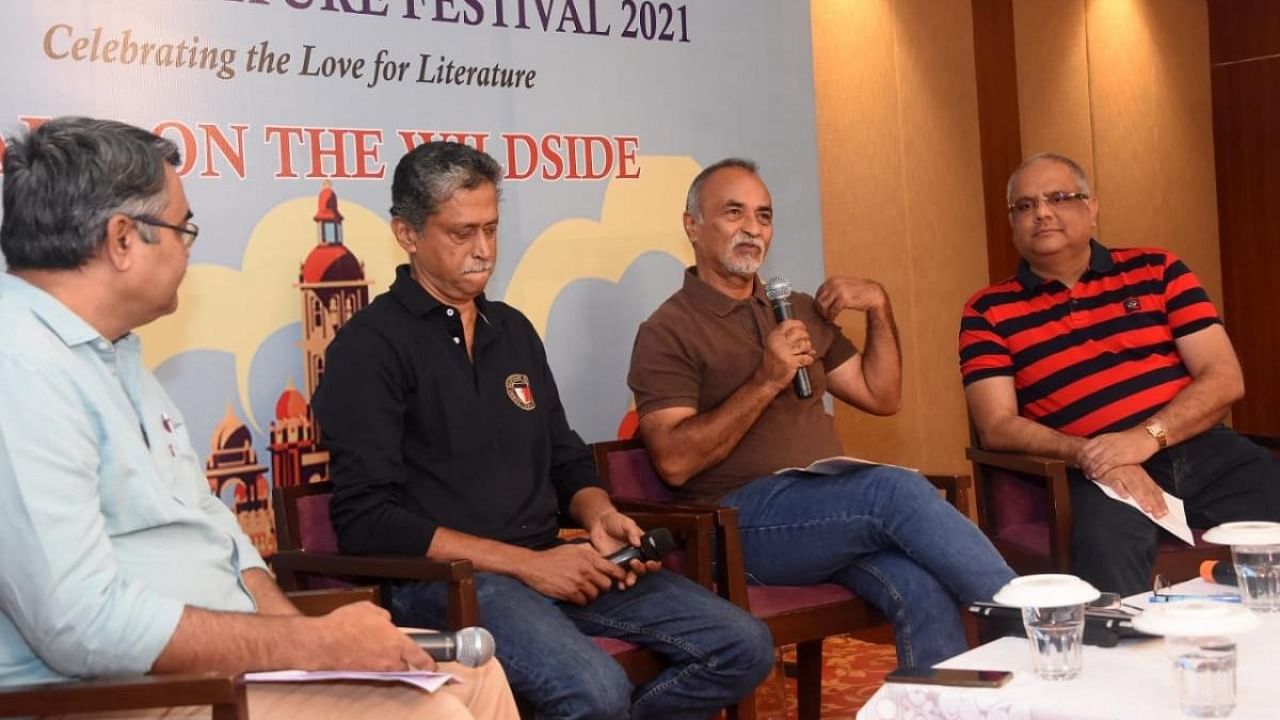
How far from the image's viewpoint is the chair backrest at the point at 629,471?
3.55m

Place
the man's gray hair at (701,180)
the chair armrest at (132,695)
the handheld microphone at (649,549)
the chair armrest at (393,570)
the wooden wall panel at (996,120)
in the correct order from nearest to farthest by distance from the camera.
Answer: the chair armrest at (132,695) → the chair armrest at (393,570) → the handheld microphone at (649,549) → the man's gray hair at (701,180) → the wooden wall panel at (996,120)

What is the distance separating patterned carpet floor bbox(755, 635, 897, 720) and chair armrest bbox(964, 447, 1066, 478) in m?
0.61

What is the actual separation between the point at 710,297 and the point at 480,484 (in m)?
0.89

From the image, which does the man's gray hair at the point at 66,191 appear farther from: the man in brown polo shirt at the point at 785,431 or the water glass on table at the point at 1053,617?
the man in brown polo shirt at the point at 785,431

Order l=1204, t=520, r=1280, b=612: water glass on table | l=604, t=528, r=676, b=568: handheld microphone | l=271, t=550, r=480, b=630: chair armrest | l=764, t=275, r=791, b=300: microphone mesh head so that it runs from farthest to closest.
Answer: l=764, t=275, r=791, b=300: microphone mesh head → l=604, t=528, r=676, b=568: handheld microphone → l=271, t=550, r=480, b=630: chair armrest → l=1204, t=520, r=1280, b=612: water glass on table

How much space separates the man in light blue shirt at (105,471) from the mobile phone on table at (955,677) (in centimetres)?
66

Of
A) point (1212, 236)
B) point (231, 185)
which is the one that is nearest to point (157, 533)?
point (231, 185)

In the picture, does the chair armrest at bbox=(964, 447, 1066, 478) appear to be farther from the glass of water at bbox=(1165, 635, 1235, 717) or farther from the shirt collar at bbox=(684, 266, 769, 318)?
the glass of water at bbox=(1165, 635, 1235, 717)

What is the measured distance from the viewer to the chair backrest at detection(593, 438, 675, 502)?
355 cm

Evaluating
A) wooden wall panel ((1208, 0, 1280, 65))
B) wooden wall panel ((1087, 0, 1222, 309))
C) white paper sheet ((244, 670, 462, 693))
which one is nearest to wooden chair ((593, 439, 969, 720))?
white paper sheet ((244, 670, 462, 693))

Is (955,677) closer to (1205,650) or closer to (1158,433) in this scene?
(1205,650)

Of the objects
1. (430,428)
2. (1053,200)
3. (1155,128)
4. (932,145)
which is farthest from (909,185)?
(430,428)

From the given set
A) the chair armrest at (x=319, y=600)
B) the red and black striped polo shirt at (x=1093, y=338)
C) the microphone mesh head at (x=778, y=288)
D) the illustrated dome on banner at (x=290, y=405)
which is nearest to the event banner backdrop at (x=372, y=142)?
the illustrated dome on banner at (x=290, y=405)

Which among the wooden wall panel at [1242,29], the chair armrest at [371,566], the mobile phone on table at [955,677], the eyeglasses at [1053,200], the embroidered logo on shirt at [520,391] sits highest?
the wooden wall panel at [1242,29]
